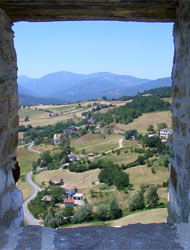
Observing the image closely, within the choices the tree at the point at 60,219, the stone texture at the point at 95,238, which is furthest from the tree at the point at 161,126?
the stone texture at the point at 95,238

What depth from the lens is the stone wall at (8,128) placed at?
194cm

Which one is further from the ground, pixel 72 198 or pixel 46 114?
pixel 46 114

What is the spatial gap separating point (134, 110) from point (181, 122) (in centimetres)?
5450

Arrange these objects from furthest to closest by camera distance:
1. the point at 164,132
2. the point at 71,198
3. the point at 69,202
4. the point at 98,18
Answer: the point at 164,132
the point at 71,198
the point at 69,202
the point at 98,18

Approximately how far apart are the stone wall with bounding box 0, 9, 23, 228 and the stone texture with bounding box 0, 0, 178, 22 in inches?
6.0

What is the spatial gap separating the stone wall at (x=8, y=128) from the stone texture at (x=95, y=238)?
0.26m

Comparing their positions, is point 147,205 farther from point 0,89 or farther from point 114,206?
point 0,89

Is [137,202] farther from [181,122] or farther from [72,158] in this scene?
[181,122]

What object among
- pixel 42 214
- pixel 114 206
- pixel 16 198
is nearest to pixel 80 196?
pixel 42 214

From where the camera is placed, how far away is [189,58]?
6.02 ft

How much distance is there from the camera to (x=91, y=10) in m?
1.97

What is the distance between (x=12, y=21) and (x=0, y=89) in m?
0.59

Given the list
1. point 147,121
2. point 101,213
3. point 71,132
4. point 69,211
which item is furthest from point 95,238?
point 71,132

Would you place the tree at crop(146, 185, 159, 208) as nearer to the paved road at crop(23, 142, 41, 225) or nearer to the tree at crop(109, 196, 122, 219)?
the tree at crop(109, 196, 122, 219)
